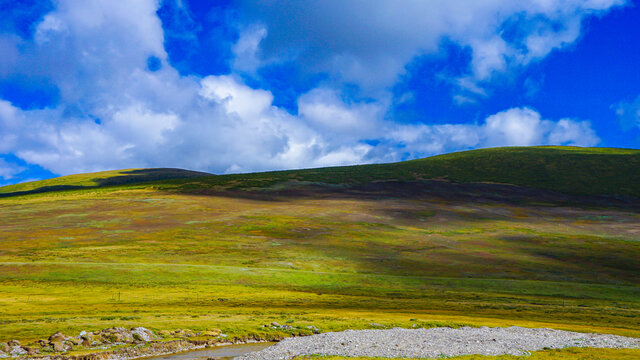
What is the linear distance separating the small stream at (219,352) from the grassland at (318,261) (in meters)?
2.37

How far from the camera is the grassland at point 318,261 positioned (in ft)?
176

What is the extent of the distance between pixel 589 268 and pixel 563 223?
51.1m

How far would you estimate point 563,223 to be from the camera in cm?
13825

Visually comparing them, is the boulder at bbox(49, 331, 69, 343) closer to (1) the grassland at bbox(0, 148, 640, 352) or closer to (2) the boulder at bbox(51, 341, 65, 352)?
(2) the boulder at bbox(51, 341, 65, 352)

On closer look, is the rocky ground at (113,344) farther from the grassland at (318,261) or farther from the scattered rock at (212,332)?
the grassland at (318,261)

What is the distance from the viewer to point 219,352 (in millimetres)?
40656

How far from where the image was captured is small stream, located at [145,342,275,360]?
38500 mm

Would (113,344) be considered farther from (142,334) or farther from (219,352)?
(219,352)

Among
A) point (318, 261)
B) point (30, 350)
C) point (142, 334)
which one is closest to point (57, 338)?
point (30, 350)

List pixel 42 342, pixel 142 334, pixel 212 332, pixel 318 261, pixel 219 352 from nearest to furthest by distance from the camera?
pixel 42 342 → pixel 219 352 → pixel 142 334 → pixel 212 332 → pixel 318 261

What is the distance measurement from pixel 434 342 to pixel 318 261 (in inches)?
2094

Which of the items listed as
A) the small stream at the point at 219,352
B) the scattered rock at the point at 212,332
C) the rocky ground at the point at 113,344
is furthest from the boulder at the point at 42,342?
the scattered rock at the point at 212,332

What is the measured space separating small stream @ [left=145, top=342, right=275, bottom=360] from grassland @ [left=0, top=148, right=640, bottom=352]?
2366mm

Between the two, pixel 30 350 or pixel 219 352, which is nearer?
pixel 30 350
